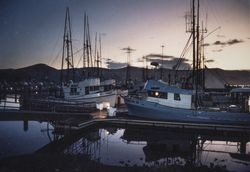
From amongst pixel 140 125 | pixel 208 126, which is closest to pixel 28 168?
pixel 140 125

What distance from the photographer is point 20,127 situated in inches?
1076

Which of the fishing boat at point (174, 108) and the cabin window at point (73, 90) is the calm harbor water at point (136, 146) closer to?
the fishing boat at point (174, 108)

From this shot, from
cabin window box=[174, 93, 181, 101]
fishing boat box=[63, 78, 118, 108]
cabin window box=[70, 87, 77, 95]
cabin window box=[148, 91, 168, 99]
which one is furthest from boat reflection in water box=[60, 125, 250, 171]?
cabin window box=[70, 87, 77, 95]

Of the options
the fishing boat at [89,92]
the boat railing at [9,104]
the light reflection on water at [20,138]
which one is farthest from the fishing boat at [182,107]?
the boat railing at [9,104]

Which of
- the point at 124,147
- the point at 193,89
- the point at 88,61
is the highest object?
the point at 88,61

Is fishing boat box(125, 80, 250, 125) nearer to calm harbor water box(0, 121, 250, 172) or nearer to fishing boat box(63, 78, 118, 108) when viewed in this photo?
calm harbor water box(0, 121, 250, 172)

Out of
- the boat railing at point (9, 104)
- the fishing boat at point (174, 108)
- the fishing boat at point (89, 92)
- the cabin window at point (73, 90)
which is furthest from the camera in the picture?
the cabin window at point (73, 90)

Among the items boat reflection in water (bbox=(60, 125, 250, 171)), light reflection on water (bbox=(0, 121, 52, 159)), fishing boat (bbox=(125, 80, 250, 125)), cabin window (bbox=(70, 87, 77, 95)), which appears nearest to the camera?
boat reflection in water (bbox=(60, 125, 250, 171))

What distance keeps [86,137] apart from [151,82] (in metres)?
10.3

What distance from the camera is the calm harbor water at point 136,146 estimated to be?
17.2 meters

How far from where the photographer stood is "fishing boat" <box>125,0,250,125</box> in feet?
85.5

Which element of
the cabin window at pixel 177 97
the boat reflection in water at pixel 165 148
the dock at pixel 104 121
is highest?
the cabin window at pixel 177 97

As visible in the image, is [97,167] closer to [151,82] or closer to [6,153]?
[6,153]

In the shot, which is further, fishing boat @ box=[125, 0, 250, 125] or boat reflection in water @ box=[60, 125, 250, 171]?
fishing boat @ box=[125, 0, 250, 125]
